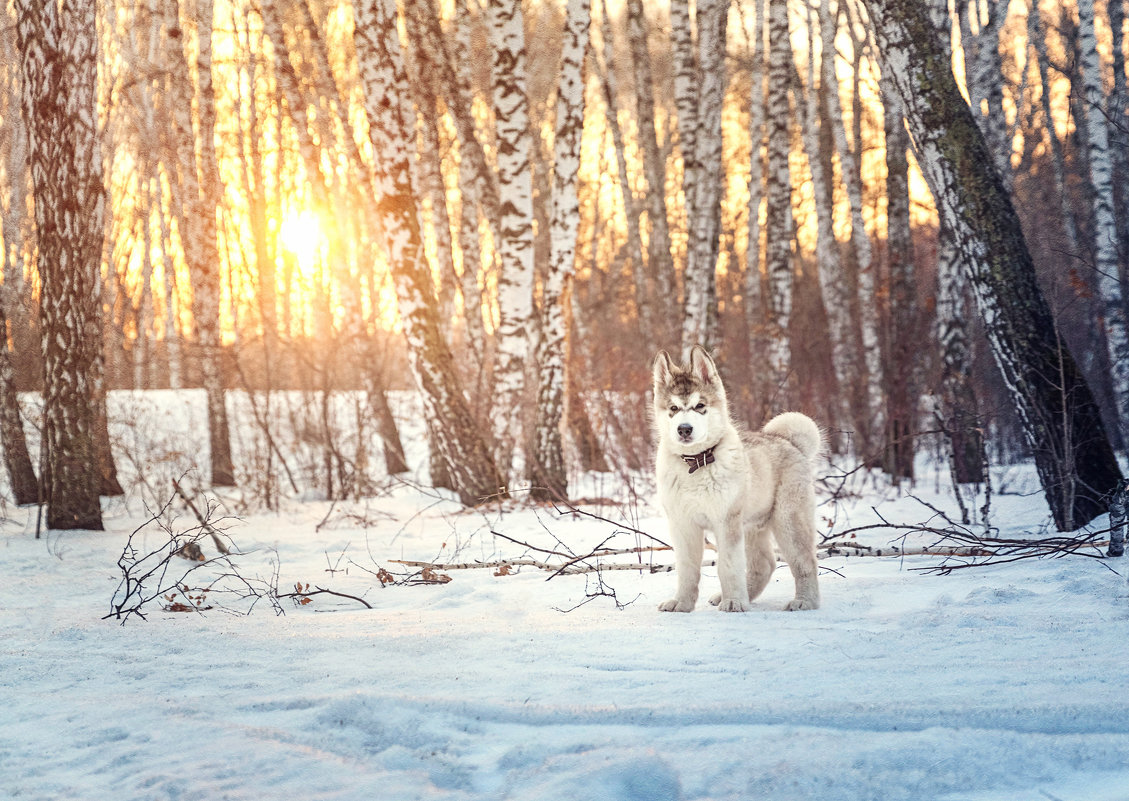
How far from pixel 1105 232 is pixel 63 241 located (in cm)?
1368

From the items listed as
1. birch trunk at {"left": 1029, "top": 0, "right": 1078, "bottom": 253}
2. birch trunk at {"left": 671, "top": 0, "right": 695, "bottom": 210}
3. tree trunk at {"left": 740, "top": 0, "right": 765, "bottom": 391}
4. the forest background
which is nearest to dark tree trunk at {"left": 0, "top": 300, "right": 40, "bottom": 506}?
the forest background

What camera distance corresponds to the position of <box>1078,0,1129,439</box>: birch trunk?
11812 mm

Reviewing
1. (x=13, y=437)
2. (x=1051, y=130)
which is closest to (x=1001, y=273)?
(x=13, y=437)

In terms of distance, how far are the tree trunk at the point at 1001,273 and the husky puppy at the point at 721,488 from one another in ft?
7.00

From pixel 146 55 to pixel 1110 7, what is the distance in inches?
897

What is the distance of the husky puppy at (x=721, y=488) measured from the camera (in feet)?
13.7

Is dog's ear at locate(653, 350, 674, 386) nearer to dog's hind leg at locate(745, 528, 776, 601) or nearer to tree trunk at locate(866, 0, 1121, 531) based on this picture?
dog's hind leg at locate(745, 528, 776, 601)

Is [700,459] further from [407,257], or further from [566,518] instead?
[407,257]

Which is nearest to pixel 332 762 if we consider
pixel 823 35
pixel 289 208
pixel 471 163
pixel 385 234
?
pixel 385 234

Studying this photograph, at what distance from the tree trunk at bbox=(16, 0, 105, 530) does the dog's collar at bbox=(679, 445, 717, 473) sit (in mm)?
6216

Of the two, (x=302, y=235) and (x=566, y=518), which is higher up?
(x=302, y=235)

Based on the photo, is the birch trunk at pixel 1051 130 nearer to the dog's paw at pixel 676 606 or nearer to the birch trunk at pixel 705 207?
the birch trunk at pixel 705 207

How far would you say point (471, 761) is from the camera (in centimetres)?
232

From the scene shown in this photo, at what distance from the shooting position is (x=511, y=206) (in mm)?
9242
